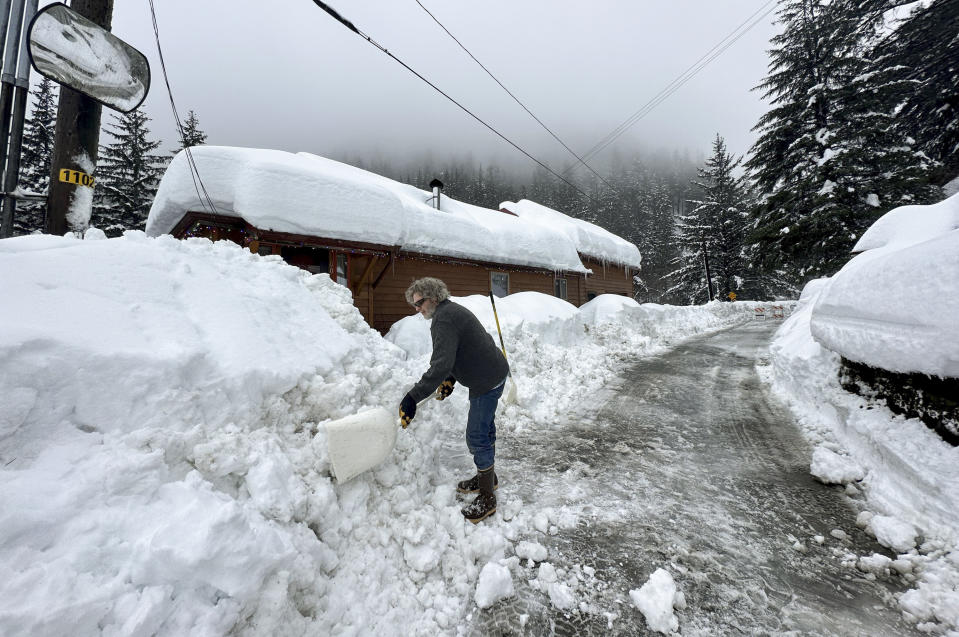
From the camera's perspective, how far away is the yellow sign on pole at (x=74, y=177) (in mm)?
4004

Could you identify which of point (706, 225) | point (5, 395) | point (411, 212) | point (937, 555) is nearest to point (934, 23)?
point (706, 225)

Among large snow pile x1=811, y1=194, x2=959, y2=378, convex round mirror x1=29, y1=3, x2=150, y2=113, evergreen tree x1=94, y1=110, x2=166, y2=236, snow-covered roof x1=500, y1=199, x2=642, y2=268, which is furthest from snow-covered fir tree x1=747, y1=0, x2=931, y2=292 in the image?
evergreen tree x1=94, y1=110, x2=166, y2=236

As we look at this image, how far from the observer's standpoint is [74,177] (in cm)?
403

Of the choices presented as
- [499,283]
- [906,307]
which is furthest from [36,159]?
[906,307]

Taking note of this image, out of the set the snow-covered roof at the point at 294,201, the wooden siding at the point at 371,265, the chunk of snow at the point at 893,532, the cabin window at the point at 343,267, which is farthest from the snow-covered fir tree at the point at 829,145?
the cabin window at the point at 343,267

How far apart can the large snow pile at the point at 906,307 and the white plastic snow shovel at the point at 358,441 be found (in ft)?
13.1

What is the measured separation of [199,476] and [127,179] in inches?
1047

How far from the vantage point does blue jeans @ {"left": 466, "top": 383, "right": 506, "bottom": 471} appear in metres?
2.99

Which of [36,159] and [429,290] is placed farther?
[36,159]

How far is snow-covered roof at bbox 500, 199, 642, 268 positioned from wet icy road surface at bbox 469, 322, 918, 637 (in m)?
13.5

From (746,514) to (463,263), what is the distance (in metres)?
10.1

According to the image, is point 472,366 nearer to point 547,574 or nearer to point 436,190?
point 547,574

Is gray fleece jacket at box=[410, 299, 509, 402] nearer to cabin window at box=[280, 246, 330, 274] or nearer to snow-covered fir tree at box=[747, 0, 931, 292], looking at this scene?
cabin window at box=[280, 246, 330, 274]

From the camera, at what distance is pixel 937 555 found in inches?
88.1
